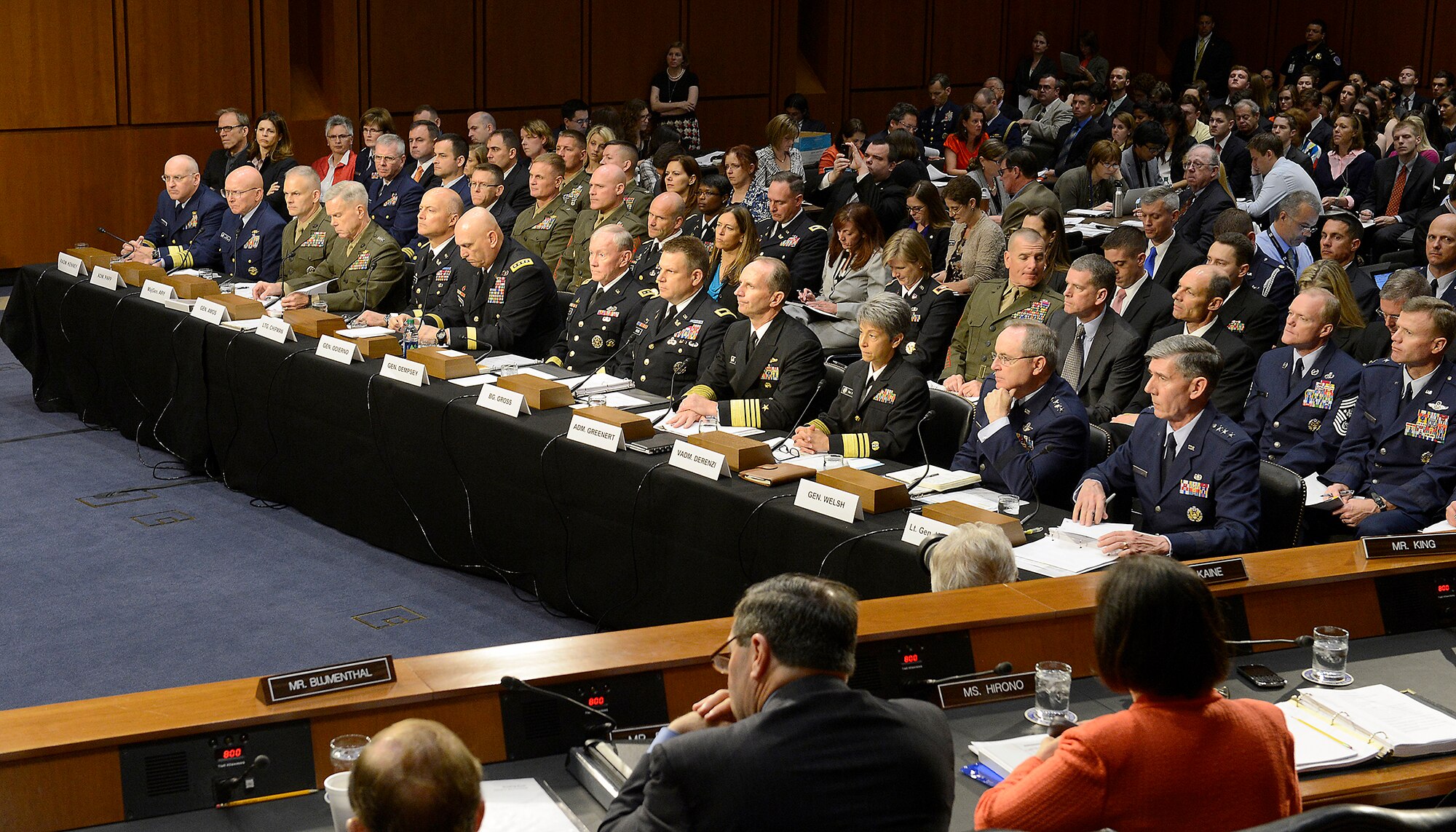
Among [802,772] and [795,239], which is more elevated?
[795,239]

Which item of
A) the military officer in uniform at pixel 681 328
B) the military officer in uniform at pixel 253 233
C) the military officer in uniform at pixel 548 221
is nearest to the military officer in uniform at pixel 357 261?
the military officer in uniform at pixel 253 233

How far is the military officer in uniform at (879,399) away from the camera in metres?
4.75

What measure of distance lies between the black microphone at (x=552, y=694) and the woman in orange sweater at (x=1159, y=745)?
66 centimetres

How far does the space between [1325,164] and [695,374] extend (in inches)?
256

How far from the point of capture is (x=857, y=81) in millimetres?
14656

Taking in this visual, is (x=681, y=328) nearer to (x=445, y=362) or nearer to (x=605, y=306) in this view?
(x=605, y=306)

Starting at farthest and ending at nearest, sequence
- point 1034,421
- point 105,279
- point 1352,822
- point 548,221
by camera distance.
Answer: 1. point 548,221
2. point 105,279
3. point 1034,421
4. point 1352,822

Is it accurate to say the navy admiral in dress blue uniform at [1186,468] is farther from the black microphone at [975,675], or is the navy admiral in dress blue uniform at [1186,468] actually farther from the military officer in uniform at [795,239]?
the military officer in uniform at [795,239]

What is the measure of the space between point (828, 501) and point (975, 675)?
127 cm

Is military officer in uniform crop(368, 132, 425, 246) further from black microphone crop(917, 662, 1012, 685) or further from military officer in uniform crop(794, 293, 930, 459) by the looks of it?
black microphone crop(917, 662, 1012, 685)

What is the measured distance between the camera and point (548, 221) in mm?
8219

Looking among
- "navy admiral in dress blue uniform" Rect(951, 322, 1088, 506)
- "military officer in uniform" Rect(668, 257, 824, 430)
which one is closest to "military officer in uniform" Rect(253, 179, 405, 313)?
"military officer in uniform" Rect(668, 257, 824, 430)

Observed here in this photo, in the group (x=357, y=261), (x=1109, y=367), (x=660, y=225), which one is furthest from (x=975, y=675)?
(x=357, y=261)

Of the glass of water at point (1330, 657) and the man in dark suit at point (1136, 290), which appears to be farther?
the man in dark suit at point (1136, 290)
